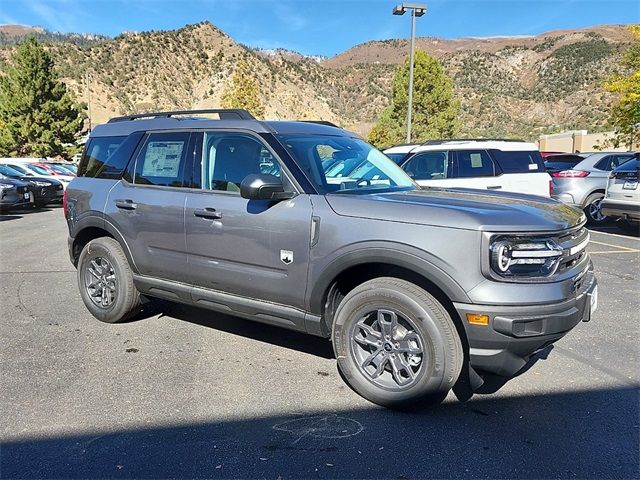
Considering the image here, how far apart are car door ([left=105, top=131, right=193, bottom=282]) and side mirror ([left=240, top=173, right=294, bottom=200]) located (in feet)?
2.99

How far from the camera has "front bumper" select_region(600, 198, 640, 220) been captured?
935 cm

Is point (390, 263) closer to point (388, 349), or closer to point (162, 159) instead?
point (388, 349)

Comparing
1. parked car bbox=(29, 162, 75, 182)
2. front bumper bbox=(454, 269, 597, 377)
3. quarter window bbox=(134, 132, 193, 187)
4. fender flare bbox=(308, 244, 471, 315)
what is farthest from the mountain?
front bumper bbox=(454, 269, 597, 377)

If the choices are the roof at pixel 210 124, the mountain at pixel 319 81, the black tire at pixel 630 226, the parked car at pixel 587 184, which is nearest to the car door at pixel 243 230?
the roof at pixel 210 124

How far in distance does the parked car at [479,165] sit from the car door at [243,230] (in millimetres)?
Answer: 5740

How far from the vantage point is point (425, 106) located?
27797mm

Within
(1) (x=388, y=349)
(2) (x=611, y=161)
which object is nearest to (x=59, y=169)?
(2) (x=611, y=161)

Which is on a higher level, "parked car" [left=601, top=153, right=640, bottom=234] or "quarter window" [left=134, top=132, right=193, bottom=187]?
"quarter window" [left=134, top=132, right=193, bottom=187]

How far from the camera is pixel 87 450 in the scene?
284 centimetres

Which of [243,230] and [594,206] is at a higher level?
[243,230]

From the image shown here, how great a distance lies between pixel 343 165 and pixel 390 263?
1.24 meters

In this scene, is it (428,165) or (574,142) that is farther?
(574,142)

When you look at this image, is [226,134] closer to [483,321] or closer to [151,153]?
[151,153]

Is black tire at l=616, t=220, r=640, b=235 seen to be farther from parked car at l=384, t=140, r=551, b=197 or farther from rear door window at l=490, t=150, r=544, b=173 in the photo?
rear door window at l=490, t=150, r=544, b=173
